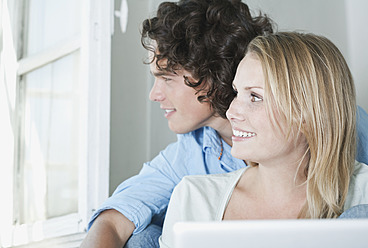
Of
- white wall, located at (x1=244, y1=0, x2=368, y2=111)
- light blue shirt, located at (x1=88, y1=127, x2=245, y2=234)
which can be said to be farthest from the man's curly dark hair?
white wall, located at (x1=244, y1=0, x2=368, y2=111)

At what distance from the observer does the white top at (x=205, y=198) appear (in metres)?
1.21

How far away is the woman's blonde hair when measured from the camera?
1.14 meters

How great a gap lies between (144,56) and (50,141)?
82 centimetres

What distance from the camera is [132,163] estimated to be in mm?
2453

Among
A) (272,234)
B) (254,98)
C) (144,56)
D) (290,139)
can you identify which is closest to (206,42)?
(254,98)

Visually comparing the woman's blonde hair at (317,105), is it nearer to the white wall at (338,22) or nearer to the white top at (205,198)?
the white top at (205,198)

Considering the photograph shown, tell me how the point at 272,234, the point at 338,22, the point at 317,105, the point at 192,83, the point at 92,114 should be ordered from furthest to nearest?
the point at 338,22, the point at 92,114, the point at 192,83, the point at 317,105, the point at 272,234

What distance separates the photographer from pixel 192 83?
1.54 metres

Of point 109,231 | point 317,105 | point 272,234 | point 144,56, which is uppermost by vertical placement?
point 144,56

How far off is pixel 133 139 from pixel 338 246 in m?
1.95

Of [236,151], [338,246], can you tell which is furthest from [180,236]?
[236,151]

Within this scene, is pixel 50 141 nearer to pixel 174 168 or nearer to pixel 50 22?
pixel 50 22

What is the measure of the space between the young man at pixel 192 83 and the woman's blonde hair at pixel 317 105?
14.4 inches

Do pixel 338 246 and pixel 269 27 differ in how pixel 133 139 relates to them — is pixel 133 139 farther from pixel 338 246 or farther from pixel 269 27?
pixel 338 246
